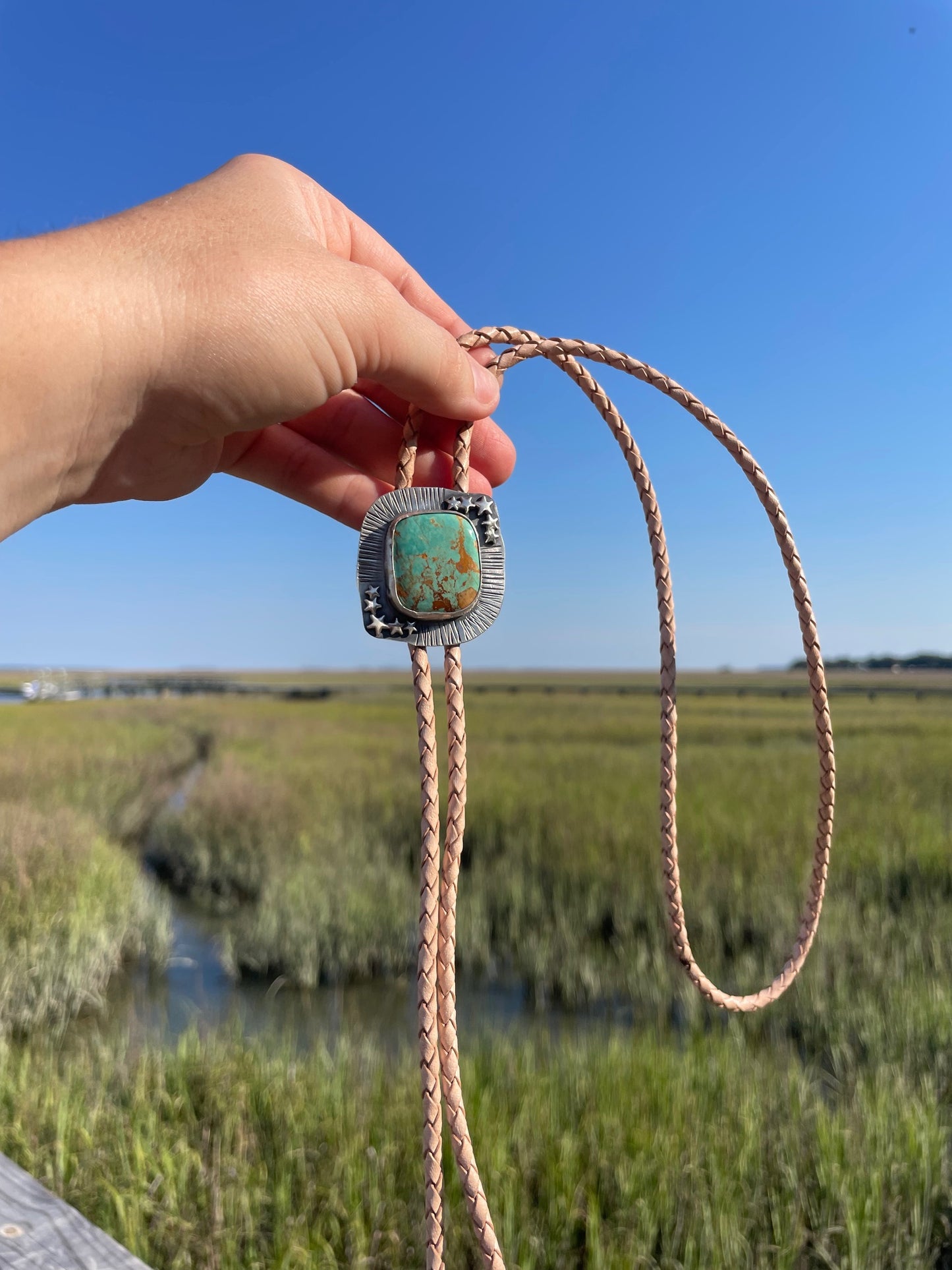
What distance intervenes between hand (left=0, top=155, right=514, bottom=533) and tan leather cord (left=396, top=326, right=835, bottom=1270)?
0.09 meters

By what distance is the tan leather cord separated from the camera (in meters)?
0.85

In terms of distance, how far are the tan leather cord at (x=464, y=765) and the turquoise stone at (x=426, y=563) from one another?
5 cm

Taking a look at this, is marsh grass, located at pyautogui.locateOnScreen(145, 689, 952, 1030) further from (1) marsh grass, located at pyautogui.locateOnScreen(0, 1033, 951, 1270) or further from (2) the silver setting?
(2) the silver setting

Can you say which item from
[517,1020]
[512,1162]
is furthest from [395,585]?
[517,1020]

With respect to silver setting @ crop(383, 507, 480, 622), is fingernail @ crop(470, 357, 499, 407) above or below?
above

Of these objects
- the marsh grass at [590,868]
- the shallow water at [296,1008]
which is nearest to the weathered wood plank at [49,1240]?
the shallow water at [296,1008]

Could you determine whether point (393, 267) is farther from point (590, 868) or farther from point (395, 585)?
point (590, 868)

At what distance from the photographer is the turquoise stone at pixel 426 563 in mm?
924

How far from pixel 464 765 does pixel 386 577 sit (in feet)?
0.75

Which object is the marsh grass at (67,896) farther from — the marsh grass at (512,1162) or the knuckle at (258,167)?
the knuckle at (258,167)

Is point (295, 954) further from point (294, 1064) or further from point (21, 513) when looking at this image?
point (21, 513)

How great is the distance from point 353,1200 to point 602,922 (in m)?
3.50

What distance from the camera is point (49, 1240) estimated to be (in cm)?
115

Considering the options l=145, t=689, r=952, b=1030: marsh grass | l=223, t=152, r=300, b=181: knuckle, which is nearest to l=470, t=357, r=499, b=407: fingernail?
l=223, t=152, r=300, b=181: knuckle
